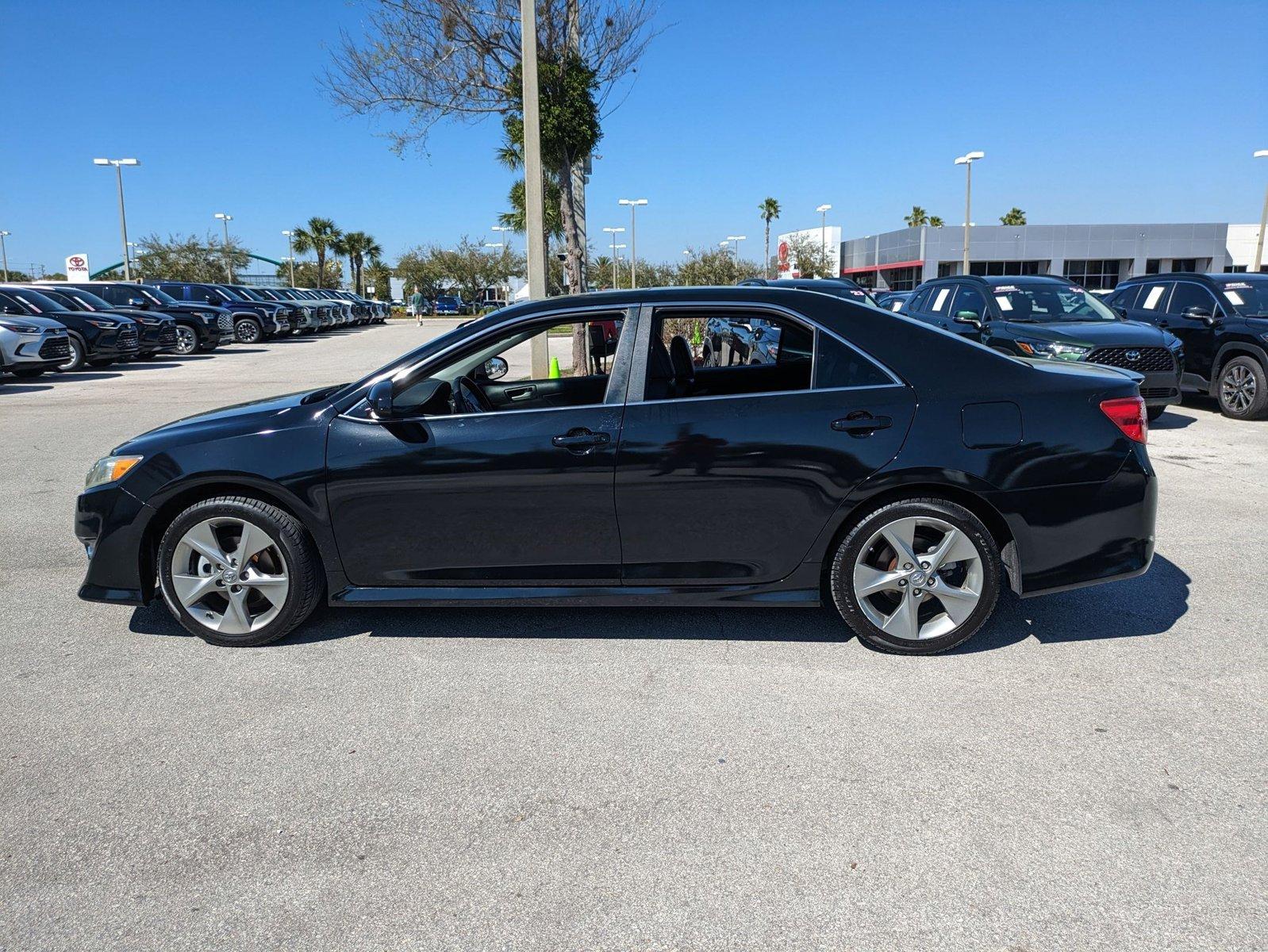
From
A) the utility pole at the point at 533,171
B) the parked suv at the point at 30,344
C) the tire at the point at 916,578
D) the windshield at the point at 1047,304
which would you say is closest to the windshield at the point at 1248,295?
the windshield at the point at 1047,304

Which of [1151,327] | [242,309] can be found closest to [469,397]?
[1151,327]

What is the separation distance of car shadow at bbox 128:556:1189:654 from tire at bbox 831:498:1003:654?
22cm

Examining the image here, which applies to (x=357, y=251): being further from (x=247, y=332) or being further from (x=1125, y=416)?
(x=1125, y=416)

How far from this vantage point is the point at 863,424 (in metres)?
4.06

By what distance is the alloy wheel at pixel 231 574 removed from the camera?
4332mm

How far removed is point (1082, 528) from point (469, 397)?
2.91 metres

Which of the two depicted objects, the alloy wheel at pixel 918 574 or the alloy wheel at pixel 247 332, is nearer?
the alloy wheel at pixel 918 574

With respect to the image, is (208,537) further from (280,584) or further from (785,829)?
(785,829)

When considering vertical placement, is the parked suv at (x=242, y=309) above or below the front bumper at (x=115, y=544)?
above

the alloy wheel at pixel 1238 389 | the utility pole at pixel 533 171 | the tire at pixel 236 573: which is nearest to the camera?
the tire at pixel 236 573

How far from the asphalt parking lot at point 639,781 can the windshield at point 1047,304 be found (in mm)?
6642

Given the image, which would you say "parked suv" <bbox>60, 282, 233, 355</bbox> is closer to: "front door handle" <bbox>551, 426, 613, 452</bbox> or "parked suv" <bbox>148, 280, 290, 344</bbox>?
"parked suv" <bbox>148, 280, 290, 344</bbox>

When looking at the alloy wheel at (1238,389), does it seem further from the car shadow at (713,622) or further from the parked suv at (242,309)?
the parked suv at (242,309)

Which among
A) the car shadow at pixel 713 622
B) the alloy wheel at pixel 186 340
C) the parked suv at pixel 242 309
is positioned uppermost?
the parked suv at pixel 242 309
